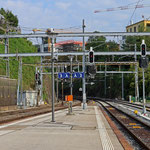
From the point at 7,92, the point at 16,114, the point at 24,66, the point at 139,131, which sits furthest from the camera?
the point at 24,66

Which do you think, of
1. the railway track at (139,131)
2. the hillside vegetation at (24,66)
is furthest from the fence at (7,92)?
the railway track at (139,131)

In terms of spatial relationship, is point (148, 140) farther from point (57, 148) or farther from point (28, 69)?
point (28, 69)

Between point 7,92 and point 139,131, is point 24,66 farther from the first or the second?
point 139,131

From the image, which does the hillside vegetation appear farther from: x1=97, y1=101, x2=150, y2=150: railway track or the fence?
x1=97, y1=101, x2=150, y2=150: railway track

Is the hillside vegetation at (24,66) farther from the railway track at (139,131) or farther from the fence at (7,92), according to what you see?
the railway track at (139,131)

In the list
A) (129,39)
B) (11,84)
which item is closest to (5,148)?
(11,84)

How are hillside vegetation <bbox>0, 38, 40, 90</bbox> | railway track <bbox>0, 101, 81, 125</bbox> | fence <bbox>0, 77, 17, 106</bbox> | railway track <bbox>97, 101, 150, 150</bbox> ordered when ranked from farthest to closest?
hillside vegetation <bbox>0, 38, 40, 90</bbox> < fence <bbox>0, 77, 17, 106</bbox> < railway track <bbox>0, 101, 81, 125</bbox> < railway track <bbox>97, 101, 150, 150</bbox>

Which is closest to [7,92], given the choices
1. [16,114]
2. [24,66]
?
[16,114]

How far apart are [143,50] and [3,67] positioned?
3649cm

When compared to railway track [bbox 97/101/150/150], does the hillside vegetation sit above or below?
above

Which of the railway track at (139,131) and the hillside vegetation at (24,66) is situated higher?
the hillside vegetation at (24,66)

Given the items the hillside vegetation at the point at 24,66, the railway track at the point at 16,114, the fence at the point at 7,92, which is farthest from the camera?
the hillside vegetation at the point at 24,66

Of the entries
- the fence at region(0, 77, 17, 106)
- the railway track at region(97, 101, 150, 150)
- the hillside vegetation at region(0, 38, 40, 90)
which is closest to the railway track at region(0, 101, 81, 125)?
the fence at region(0, 77, 17, 106)

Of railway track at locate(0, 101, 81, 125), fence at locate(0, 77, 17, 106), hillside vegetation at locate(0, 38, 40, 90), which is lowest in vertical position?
railway track at locate(0, 101, 81, 125)
